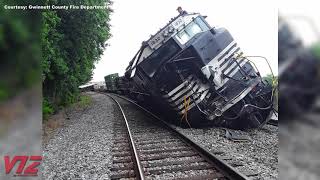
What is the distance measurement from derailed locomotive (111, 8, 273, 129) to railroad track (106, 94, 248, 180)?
0.85 meters

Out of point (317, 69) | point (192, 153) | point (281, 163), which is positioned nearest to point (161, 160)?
point (192, 153)

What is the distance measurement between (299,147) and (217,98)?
19.5ft

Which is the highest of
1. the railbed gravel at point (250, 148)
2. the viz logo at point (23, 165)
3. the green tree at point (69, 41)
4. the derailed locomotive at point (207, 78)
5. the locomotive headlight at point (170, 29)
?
the green tree at point (69, 41)

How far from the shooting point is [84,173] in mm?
4605

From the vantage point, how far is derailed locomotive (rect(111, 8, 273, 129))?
708 cm

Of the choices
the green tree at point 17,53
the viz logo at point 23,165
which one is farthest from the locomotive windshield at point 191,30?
the green tree at point 17,53

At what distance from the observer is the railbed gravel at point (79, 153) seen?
15.2 ft

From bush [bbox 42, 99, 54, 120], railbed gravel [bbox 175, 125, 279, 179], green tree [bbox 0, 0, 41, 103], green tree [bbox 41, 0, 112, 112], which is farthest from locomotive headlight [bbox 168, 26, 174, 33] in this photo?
green tree [bbox 0, 0, 41, 103]

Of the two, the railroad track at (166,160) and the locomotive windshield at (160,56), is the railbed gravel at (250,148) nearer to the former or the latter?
the railroad track at (166,160)

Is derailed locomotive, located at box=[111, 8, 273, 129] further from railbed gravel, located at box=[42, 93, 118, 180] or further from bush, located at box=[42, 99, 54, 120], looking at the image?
bush, located at box=[42, 99, 54, 120]

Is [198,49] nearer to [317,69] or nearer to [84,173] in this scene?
[84,173]

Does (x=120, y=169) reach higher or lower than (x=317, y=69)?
higher

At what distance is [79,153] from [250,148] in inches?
117

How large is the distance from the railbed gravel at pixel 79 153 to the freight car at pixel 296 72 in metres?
3.48
